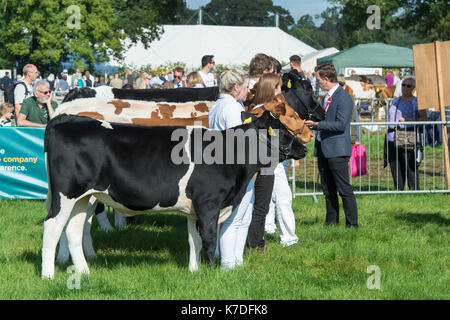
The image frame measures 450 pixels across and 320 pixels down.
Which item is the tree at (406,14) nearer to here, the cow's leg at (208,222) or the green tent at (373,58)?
the green tent at (373,58)

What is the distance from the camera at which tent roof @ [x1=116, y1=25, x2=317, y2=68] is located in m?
65.6

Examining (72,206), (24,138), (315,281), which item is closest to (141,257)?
(72,206)

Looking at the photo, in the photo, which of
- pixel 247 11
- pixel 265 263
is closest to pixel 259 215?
pixel 265 263

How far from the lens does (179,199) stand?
607 centimetres

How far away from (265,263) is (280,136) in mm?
→ 1455

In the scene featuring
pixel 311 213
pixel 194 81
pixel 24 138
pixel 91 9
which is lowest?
pixel 311 213

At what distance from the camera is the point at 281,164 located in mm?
8188

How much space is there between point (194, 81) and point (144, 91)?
3.13 meters

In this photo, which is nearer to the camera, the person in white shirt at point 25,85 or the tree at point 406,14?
the person in white shirt at point 25,85

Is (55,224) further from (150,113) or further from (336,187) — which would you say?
(336,187)

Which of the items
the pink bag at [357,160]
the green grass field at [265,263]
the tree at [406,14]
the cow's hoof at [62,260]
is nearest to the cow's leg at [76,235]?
the green grass field at [265,263]

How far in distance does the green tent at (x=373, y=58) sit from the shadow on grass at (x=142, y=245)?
74.2ft

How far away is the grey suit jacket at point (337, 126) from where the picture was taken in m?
8.54
